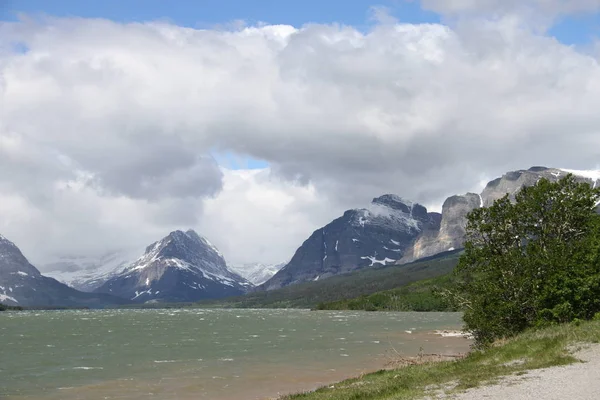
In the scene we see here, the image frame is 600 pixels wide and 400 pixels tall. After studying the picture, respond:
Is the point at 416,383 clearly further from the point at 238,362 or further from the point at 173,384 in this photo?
the point at 238,362

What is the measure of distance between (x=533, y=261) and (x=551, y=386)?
89.0ft

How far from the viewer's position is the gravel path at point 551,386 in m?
22.3

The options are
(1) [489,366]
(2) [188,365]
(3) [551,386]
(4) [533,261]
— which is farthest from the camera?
(2) [188,365]

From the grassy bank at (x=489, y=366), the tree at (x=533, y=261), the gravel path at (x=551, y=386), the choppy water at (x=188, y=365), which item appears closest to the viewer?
the gravel path at (x=551, y=386)

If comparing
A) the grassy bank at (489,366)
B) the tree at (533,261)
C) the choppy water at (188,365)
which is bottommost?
the choppy water at (188,365)

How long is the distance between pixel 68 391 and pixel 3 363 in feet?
104

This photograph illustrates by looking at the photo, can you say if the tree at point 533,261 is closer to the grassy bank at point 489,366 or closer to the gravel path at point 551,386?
the grassy bank at point 489,366

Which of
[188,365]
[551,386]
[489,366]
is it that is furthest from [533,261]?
[188,365]

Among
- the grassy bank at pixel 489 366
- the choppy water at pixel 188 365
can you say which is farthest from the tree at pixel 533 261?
the choppy water at pixel 188 365

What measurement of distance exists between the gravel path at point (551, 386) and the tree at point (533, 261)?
18679 mm

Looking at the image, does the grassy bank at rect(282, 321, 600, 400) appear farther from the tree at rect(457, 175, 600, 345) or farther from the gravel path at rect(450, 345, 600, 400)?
the tree at rect(457, 175, 600, 345)

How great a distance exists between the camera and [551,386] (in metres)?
24.0

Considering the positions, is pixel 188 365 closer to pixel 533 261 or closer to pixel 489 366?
pixel 533 261

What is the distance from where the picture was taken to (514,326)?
49.2 m
